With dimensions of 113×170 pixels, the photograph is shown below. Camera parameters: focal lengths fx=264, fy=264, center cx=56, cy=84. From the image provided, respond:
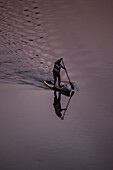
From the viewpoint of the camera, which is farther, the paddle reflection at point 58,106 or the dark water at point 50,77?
the paddle reflection at point 58,106

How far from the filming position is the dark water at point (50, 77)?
6.78 m

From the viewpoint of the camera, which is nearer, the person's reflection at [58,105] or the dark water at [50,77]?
the dark water at [50,77]

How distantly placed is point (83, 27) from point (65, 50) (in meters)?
4.98

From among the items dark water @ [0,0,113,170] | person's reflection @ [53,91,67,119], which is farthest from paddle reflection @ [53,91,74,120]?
dark water @ [0,0,113,170]

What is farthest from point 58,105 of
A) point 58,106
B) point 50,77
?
point 50,77

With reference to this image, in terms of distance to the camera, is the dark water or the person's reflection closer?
the dark water

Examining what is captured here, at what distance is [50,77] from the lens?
13.6m

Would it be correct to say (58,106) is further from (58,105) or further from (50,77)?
(50,77)

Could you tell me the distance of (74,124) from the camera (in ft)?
27.3

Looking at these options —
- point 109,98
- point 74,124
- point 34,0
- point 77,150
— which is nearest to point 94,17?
point 34,0

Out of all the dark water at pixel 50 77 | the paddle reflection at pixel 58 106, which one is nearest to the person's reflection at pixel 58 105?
the paddle reflection at pixel 58 106

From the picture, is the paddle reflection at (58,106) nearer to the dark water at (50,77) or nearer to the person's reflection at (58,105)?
the person's reflection at (58,105)

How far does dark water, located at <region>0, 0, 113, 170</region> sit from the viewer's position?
22.2 feet

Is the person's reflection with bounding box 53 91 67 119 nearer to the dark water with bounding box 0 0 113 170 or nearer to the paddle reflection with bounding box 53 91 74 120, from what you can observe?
the paddle reflection with bounding box 53 91 74 120
